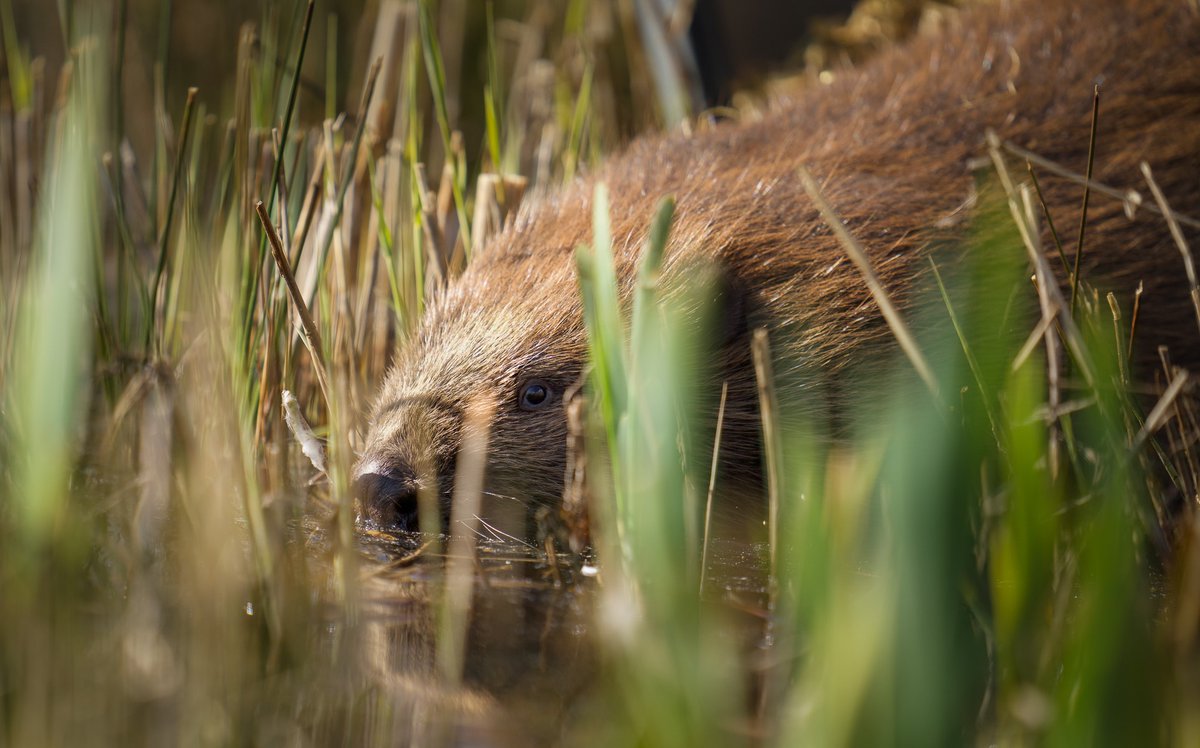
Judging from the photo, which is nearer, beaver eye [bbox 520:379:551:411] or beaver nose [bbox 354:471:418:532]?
beaver nose [bbox 354:471:418:532]

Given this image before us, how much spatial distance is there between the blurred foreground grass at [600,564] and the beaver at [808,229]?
0.14 m

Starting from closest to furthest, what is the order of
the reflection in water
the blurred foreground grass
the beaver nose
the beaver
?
the blurred foreground grass < the reflection in water < the beaver nose < the beaver

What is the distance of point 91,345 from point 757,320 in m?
1.82

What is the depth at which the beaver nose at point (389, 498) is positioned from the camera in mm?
2473

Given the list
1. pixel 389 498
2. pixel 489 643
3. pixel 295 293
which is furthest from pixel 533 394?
pixel 489 643

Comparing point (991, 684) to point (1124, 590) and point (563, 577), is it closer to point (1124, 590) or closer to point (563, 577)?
point (1124, 590)

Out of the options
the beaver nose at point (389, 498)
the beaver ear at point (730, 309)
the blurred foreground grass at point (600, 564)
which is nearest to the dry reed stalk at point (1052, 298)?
the blurred foreground grass at point (600, 564)

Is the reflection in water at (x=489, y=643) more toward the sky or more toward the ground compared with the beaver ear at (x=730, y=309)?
more toward the ground

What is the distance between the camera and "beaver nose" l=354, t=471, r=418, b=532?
8.11 feet

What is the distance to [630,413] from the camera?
169cm

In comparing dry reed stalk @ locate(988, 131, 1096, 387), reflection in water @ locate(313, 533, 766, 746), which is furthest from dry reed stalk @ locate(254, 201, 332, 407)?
dry reed stalk @ locate(988, 131, 1096, 387)

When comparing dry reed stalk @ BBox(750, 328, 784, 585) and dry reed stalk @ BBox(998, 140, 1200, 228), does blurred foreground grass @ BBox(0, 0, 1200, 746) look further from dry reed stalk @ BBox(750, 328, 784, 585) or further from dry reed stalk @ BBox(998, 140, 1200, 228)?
dry reed stalk @ BBox(998, 140, 1200, 228)

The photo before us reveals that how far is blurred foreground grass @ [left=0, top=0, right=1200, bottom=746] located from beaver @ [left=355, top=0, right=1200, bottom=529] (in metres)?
0.14

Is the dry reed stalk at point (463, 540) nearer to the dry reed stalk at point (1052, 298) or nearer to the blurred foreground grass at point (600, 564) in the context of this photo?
the blurred foreground grass at point (600, 564)
